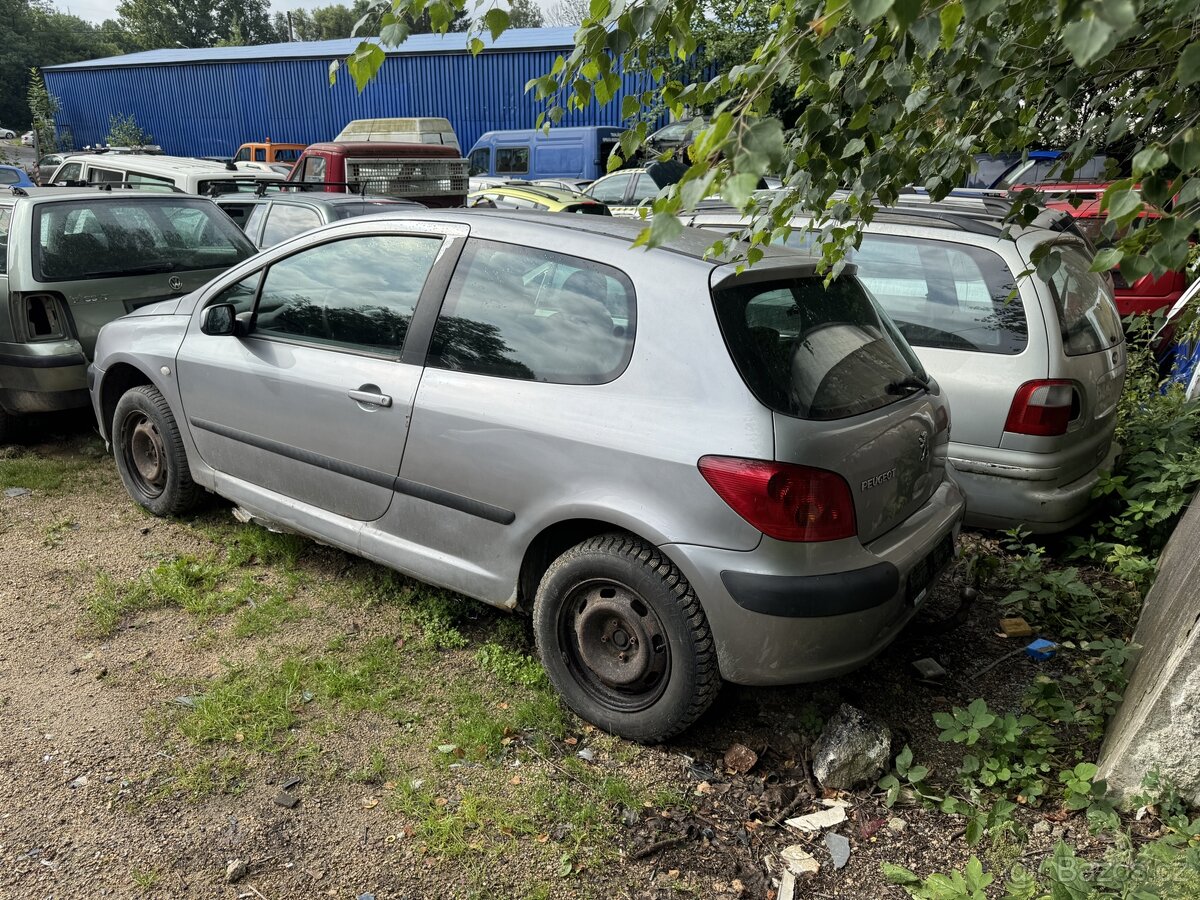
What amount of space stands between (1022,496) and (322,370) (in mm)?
3223

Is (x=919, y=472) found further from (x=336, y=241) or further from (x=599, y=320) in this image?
(x=336, y=241)

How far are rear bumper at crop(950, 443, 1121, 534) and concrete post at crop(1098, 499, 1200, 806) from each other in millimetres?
1064

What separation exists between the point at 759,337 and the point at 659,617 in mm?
963

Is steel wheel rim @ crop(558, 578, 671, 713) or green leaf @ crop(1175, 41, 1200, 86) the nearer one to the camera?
green leaf @ crop(1175, 41, 1200, 86)

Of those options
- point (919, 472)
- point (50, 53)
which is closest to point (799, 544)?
point (919, 472)

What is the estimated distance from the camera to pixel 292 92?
1115 inches

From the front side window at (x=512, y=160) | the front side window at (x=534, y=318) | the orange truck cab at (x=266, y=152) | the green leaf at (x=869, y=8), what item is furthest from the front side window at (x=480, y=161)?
the green leaf at (x=869, y=8)

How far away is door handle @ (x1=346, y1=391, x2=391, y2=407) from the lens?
11.2 ft

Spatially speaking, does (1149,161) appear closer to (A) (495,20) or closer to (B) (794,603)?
(A) (495,20)

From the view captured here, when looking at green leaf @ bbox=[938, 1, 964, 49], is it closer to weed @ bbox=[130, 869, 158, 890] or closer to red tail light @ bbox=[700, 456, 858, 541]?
red tail light @ bbox=[700, 456, 858, 541]

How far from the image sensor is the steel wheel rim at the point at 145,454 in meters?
4.63

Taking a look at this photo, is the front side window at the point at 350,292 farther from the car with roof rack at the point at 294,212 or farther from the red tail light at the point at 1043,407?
the car with roof rack at the point at 294,212

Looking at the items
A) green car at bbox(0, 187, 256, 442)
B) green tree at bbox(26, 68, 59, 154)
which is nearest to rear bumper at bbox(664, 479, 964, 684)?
green car at bbox(0, 187, 256, 442)

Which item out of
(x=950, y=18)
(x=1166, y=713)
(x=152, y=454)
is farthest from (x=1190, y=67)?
(x=152, y=454)
